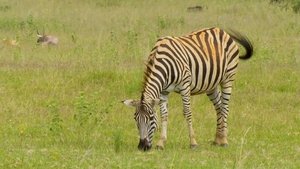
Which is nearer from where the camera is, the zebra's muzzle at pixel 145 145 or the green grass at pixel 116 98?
the green grass at pixel 116 98

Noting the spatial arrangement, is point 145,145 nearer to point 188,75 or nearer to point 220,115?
point 188,75

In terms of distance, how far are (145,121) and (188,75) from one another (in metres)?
1.08

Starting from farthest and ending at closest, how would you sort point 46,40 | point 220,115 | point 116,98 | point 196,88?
1. point 46,40
2. point 116,98
3. point 220,115
4. point 196,88

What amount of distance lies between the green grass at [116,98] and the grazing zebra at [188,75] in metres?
0.35

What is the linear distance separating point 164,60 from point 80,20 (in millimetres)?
14075

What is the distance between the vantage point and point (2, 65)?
15.3 m

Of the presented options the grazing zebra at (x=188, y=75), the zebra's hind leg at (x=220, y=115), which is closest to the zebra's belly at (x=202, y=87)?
the grazing zebra at (x=188, y=75)

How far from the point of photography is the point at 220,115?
1067cm

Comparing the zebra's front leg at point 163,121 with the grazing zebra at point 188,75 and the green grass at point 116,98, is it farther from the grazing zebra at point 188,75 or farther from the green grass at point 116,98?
the green grass at point 116,98

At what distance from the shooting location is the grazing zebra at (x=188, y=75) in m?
9.12

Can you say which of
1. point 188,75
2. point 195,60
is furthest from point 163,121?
point 195,60

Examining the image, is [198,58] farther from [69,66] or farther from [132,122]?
[69,66]

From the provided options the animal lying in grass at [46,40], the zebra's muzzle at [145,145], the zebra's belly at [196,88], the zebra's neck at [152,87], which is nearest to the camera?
the zebra's muzzle at [145,145]

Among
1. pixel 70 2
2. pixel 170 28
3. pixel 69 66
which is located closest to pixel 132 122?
pixel 69 66
